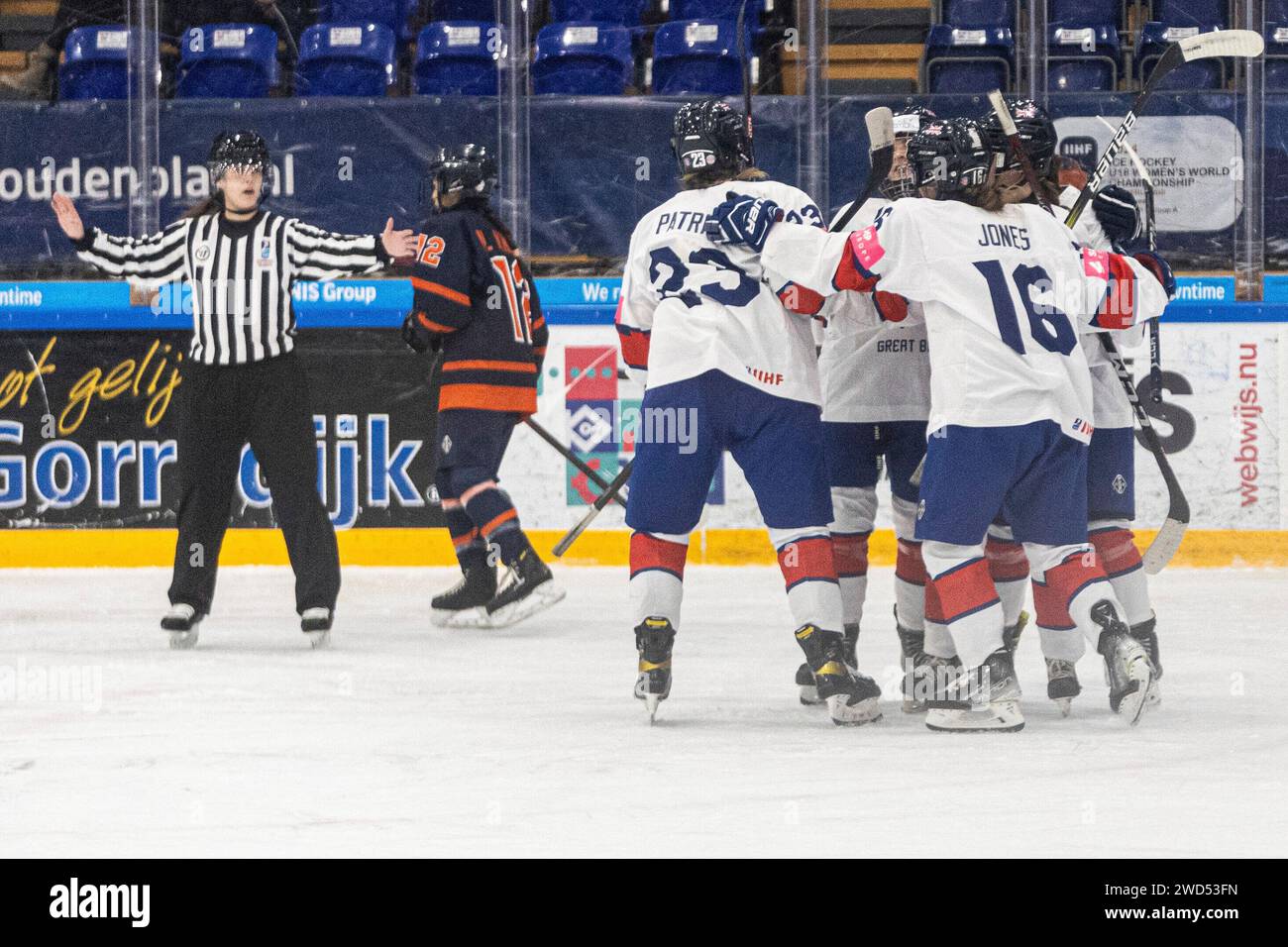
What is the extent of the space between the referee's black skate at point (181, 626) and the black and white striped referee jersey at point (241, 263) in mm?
641

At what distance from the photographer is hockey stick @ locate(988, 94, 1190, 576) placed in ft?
11.9

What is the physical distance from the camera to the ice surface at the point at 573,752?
8.82 ft

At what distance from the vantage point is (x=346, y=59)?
25.0 ft

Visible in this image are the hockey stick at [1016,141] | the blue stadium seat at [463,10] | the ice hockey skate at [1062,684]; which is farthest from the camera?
the blue stadium seat at [463,10]

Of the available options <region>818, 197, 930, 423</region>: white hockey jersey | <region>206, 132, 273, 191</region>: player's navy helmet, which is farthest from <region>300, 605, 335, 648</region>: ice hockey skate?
<region>818, 197, 930, 423</region>: white hockey jersey

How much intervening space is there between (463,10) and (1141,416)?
431 centimetres

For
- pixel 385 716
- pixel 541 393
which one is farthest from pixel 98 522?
pixel 385 716

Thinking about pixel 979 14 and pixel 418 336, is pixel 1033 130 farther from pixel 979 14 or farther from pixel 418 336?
pixel 979 14

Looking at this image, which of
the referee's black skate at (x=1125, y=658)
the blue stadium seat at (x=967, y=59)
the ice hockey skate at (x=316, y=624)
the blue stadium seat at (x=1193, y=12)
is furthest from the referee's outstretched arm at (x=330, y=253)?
the blue stadium seat at (x=1193, y=12)

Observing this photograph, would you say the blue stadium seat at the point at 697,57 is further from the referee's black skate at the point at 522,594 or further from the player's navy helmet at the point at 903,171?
the player's navy helmet at the point at 903,171

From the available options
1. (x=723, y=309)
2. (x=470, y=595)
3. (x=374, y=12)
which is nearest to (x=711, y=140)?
(x=723, y=309)

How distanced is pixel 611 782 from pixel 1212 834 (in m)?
0.97

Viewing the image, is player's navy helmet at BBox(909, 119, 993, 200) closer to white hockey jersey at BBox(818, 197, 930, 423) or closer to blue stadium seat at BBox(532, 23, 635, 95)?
white hockey jersey at BBox(818, 197, 930, 423)

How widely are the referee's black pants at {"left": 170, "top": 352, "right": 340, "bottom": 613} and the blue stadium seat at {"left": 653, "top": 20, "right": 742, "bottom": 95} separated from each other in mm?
2980
